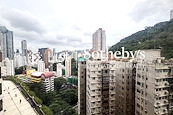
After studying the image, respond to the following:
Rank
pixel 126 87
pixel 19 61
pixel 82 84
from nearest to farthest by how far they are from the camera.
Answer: pixel 126 87 → pixel 82 84 → pixel 19 61

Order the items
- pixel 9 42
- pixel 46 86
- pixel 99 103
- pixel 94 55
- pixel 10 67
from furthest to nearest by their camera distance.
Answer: pixel 9 42 < pixel 10 67 < pixel 46 86 < pixel 94 55 < pixel 99 103

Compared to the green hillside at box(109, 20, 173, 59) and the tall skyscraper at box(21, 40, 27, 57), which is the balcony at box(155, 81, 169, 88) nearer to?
the green hillside at box(109, 20, 173, 59)

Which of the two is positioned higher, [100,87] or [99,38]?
[99,38]

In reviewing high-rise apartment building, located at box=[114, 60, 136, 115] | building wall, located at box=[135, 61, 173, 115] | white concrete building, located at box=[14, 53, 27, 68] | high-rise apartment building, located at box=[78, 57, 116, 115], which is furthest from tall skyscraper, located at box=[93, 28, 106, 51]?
building wall, located at box=[135, 61, 173, 115]

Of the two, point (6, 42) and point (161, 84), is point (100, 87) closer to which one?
point (161, 84)

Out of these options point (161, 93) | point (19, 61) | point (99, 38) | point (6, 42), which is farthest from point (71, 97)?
point (19, 61)

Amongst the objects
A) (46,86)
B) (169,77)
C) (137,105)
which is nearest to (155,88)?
(169,77)

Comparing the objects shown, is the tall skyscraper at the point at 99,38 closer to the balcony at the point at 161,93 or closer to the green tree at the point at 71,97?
the green tree at the point at 71,97

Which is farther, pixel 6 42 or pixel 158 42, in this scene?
pixel 6 42

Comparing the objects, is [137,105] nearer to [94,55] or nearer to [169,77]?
[169,77]

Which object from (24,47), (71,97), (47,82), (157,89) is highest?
(24,47)

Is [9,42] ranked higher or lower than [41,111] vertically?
higher
